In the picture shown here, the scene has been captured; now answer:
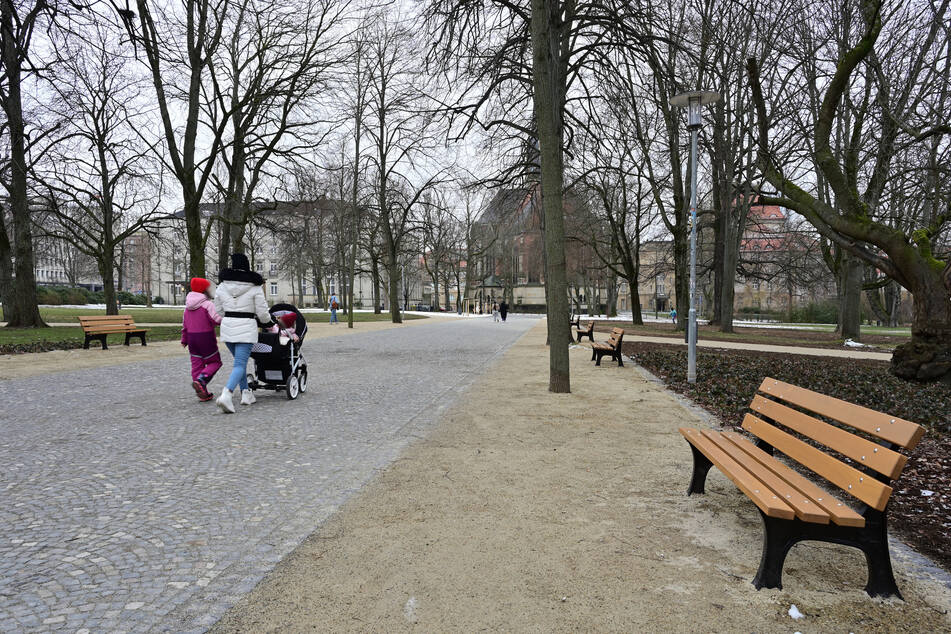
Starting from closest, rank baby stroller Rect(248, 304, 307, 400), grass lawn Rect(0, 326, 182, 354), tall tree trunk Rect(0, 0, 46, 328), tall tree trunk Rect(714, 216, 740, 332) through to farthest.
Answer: baby stroller Rect(248, 304, 307, 400)
grass lawn Rect(0, 326, 182, 354)
tall tree trunk Rect(0, 0, 46, 328)
tall tree trunk Rect(714, 216, 740, 332)

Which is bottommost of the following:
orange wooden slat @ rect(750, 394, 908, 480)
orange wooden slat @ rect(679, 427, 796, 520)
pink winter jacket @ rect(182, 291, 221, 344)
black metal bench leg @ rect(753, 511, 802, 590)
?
black metal bench leg @ rect(753, 511, 802, 590)

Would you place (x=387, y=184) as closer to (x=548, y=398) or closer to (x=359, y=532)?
(x=548, y=398)

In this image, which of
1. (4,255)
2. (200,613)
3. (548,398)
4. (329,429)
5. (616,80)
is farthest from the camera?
(4,255)

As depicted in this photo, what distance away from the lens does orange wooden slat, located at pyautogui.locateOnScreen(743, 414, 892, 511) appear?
103 inches

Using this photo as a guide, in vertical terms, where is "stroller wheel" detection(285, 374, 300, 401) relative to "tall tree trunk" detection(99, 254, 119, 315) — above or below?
below

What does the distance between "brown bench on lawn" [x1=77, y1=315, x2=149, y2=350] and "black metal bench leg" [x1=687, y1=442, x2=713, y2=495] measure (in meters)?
15.3

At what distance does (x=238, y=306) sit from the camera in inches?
275

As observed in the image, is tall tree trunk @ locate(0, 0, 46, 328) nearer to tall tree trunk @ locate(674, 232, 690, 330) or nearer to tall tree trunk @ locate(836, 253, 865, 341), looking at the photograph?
tall tree trunk @ locate(674, 232, 690, 330)

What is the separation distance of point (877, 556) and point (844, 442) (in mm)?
605

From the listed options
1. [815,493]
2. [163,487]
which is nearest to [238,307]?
[163,487]

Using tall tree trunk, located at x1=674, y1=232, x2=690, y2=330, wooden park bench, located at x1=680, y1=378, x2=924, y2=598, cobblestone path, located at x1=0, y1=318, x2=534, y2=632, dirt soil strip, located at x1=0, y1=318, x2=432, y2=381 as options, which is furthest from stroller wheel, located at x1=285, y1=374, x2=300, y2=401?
tall tree trunk, located at x1=674, y1=232, x2=690, y2=330

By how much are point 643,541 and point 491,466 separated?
1.76 metres

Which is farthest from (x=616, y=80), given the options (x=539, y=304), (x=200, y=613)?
(x=539, y=304)

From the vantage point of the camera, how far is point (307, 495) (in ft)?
13.6
